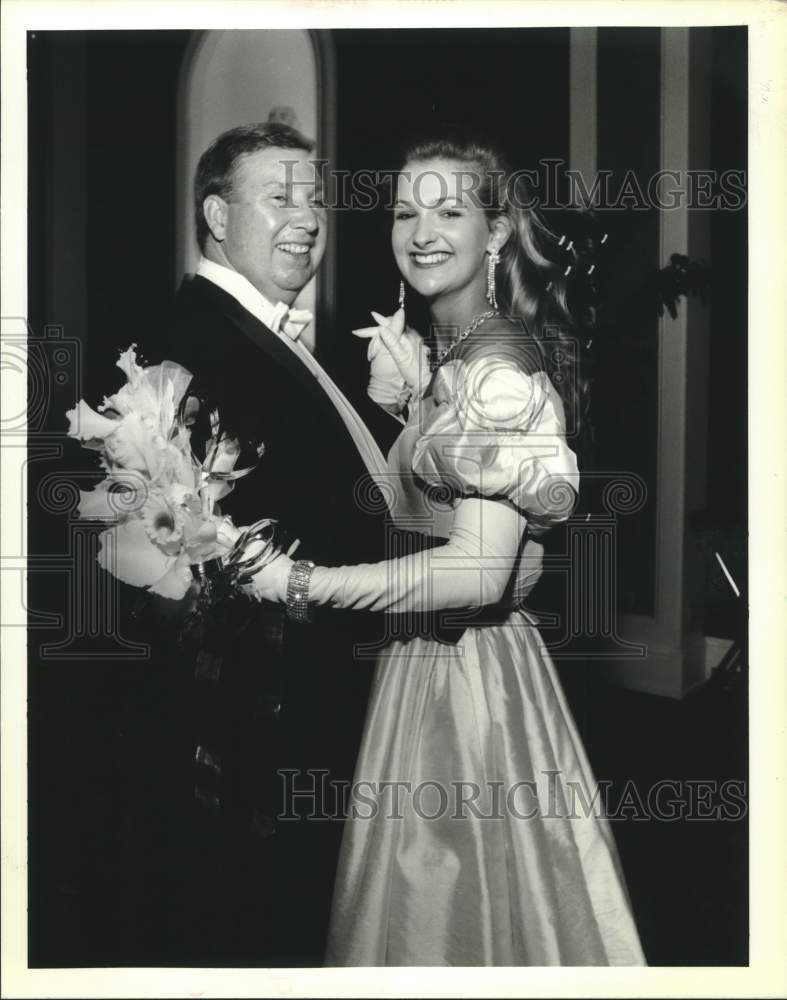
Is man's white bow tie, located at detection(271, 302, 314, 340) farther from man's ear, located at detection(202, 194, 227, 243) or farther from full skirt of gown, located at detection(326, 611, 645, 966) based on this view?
full skirt of gown, located at detection(326, 611, 645, 966)

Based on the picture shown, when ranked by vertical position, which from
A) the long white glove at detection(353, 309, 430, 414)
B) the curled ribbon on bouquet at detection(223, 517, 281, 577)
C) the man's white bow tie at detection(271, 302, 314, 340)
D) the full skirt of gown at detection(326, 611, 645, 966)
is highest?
the man's white bow tie at detection(271, 302, 314, 340)

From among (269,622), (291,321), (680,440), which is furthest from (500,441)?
(269,622)

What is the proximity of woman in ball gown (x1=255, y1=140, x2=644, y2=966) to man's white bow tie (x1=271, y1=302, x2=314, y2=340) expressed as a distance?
0.15 m

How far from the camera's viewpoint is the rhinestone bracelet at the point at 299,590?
1846mm

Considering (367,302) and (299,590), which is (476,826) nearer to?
(299,590)

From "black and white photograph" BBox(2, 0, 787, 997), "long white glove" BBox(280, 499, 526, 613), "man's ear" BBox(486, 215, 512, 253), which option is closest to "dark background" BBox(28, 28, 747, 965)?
"black and white photograph" BBox(2, 0, 787, 997)

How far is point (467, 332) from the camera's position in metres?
1.85

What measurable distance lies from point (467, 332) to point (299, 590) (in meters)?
0.63

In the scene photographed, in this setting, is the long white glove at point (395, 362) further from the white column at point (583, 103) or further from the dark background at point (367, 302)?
the white column at point (583, 103)

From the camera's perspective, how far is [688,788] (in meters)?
1.89

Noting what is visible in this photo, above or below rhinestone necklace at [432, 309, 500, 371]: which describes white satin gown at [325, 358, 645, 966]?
below

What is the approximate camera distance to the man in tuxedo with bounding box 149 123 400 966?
1.84m

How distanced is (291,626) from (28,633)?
1.81 feet

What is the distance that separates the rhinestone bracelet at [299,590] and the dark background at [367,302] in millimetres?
Answer: 341
